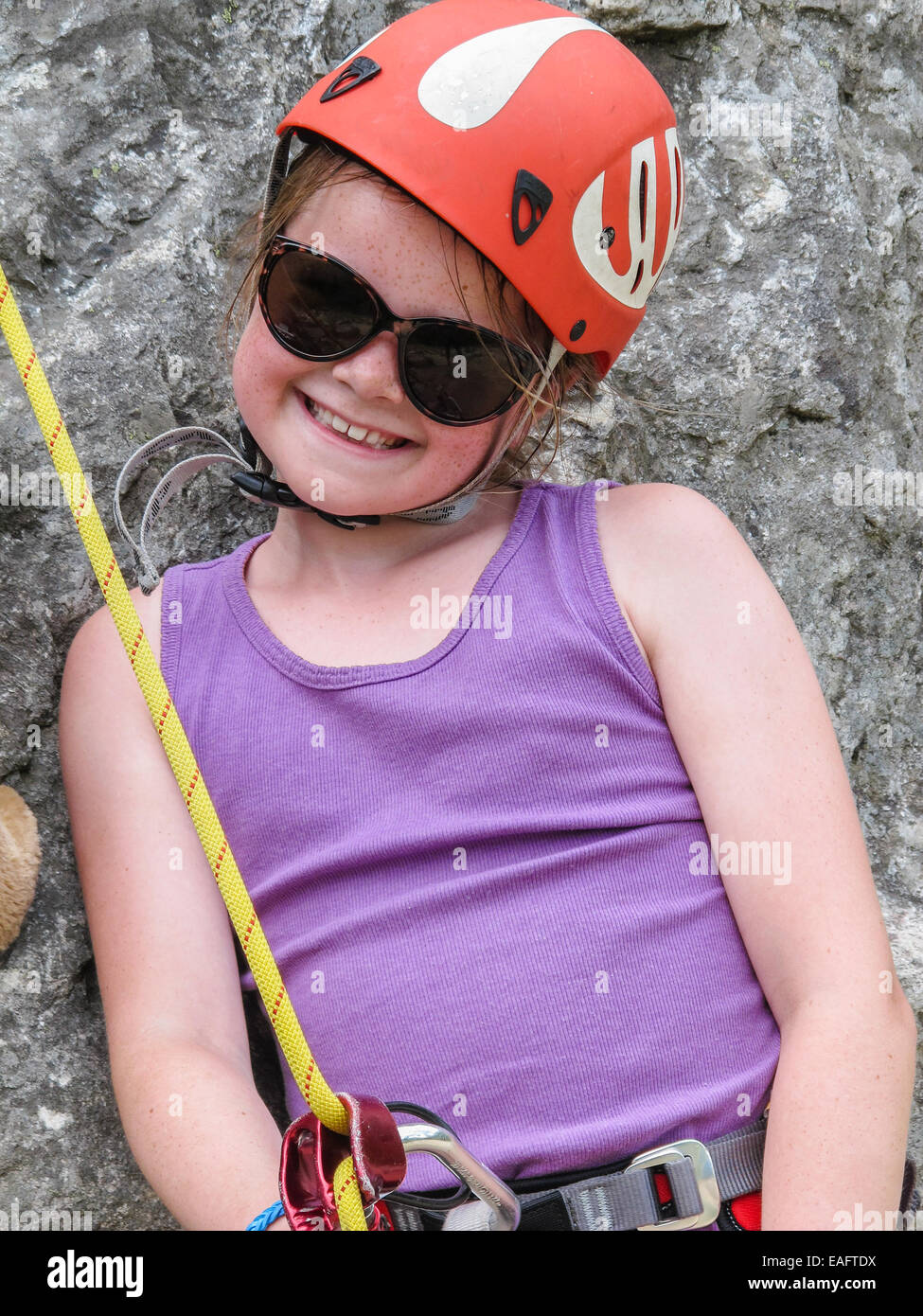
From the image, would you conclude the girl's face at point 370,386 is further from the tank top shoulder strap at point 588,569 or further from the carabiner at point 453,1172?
the carabiner at point 453,1172

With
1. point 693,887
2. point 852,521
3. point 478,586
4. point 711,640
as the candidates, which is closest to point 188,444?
point 478,586

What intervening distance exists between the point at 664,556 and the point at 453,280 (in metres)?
0.45

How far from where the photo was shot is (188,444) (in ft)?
6.35

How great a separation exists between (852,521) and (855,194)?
2.01 ft

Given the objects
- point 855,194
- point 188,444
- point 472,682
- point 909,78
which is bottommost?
point 472,682

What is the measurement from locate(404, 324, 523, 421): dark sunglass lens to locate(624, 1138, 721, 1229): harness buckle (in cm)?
89

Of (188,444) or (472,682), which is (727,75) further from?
(472,682)

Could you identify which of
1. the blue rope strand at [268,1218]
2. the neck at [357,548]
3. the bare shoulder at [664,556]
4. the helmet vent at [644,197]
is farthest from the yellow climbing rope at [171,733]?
the helmet vent at [644,197]

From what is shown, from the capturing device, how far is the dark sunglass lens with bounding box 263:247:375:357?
1.44 m

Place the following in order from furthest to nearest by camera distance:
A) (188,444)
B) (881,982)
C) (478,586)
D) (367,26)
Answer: (367,26) → (188,444) → (478,586) → (881,982)

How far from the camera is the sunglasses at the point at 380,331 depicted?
4.74 feet

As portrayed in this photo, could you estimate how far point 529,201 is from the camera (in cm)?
149

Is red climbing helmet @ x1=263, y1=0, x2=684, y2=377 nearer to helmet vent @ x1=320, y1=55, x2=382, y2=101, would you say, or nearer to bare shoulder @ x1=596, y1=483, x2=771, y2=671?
helmet vent @ x1=320, y1=55, x2=382, y2=101

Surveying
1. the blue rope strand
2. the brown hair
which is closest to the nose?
the brown hair
